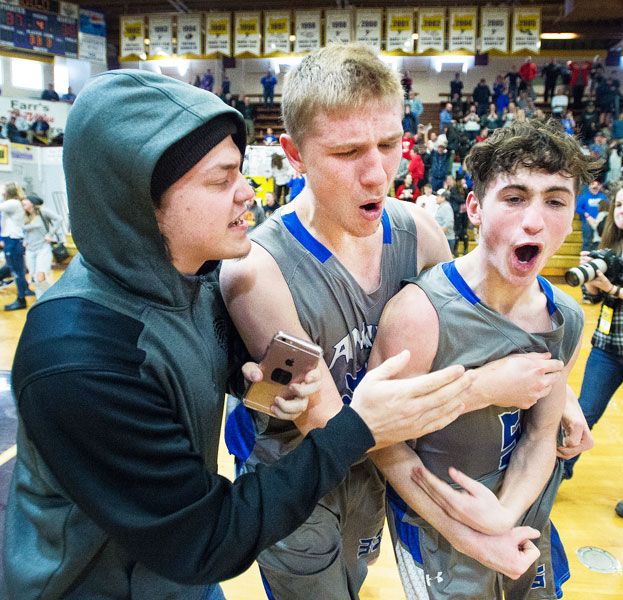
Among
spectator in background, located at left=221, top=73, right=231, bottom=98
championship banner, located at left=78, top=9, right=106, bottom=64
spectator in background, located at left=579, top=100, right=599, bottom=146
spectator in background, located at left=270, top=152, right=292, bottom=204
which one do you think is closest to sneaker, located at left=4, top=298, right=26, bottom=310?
spectator in background, located at left=270, top=152, right=292, bottom=204

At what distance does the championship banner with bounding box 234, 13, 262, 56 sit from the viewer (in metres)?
17.3

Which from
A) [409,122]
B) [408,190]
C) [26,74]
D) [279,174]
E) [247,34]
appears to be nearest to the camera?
[408,190]

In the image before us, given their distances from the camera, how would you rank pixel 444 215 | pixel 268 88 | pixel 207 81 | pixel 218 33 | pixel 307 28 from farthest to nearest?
pixel 268 88 → pixel 207 81 → pixel 218 33 → pixel 307 28 → pixel 444 215

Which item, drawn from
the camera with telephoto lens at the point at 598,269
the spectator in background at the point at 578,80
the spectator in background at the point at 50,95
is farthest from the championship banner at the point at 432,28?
the camera with telephoto lens at the point at 598,269

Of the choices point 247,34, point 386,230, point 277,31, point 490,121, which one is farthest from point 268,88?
point 386,230

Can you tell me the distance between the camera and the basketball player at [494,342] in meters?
1.50

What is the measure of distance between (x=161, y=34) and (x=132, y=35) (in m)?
0.95

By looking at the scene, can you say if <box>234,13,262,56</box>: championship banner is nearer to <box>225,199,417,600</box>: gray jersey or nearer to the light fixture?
the light fixture

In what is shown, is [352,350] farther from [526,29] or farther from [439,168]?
[526,29]

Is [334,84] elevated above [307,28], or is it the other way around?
[307,28]

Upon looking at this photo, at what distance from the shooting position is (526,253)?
5.00ft

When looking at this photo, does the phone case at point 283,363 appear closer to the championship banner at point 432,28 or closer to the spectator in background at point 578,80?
the championship banner at point 432,28

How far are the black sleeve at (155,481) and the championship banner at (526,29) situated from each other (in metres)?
18.4

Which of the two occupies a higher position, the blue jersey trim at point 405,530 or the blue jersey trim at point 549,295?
the blue jersey trim at point 549,295
